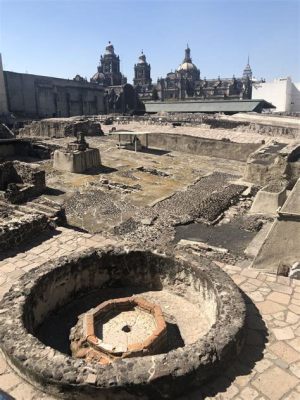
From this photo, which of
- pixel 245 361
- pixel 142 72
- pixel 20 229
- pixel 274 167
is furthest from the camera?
pixel 142 72

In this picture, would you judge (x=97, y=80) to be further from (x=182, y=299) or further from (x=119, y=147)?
(x=182, y=299)

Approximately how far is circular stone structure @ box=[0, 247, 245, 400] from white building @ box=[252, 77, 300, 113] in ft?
163

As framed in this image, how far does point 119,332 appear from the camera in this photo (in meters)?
4.81

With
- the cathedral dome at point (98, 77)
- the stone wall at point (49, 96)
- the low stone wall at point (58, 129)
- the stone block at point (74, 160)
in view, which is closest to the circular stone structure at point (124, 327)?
the stone block at point (74, 160)

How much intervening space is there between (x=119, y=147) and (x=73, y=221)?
13330mm

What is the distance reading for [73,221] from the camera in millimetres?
12273

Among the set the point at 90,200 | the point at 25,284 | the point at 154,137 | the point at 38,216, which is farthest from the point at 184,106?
the point at 25,284

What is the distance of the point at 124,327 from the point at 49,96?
152 feet

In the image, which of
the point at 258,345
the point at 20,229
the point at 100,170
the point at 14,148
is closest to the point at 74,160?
the point at 100,170

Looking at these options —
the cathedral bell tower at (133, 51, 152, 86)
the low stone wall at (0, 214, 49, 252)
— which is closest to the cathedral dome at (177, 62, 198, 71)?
the cathedral bell tower at (133, 51, 152, 86)

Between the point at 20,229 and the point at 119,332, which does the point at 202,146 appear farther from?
the point at 119,332

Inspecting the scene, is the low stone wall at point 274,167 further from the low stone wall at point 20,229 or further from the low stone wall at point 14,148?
the low stone wall at point 14,148

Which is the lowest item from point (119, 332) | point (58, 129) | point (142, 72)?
point (119, 332)

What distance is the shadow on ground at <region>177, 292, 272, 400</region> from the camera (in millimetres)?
3576
